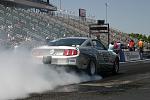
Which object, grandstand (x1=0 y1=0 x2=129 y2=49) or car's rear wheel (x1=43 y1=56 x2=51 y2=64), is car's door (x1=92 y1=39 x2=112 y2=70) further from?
grandstand (x1=0 y1=0 x2=129 y2=49)

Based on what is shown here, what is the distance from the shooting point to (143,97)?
845 centimetres

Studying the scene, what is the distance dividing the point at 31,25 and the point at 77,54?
26.7m

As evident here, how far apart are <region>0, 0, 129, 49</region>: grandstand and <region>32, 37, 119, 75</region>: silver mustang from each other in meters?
8.84

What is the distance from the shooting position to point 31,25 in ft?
125

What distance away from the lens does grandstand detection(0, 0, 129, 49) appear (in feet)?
98.9

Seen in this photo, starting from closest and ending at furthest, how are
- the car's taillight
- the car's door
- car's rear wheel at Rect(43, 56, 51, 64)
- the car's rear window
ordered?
car's rear wheel at Rect(43, 56, 51, 64)
the car's taillight
the car's rear window
the car's door

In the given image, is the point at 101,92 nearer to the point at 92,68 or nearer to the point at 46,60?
the point at 46,60

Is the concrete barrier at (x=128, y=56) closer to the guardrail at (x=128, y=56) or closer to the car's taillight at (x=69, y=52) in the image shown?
the guardrail at (x=128, y=56)

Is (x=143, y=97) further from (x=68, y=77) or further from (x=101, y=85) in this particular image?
(x=68, y=77)

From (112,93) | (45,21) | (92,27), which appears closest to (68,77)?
(112,93)

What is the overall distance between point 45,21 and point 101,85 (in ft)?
112

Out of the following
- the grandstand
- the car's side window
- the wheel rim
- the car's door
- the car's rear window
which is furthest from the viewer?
the grandstand

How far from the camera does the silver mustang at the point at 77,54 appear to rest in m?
11.6

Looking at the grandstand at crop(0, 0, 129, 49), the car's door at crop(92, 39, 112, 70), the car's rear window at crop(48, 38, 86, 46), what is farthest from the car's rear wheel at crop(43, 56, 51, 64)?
the grandstand at crop(0, 0, 129, 49)
